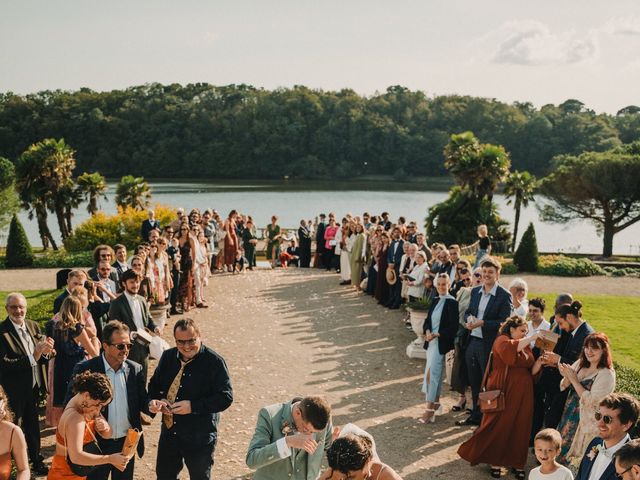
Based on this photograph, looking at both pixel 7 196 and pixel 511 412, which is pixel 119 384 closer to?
pixel 511 412

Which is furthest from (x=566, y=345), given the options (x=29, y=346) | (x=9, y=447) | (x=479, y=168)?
(x=479, y=168)

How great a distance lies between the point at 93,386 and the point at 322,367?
6.10 m

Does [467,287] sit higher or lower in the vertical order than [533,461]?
higher

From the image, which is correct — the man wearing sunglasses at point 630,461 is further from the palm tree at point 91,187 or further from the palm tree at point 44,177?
the palm tree at point 91,187

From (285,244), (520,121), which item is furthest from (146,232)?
(520,121)

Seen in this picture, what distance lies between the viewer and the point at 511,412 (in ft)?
20.8

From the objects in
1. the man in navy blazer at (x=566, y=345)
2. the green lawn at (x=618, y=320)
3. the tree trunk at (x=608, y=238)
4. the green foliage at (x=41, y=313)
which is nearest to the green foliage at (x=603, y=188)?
the tree trunk at (x=608, y=238)

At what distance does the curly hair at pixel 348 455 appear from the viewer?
10.4ft

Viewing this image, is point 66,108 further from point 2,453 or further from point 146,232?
point 2,453

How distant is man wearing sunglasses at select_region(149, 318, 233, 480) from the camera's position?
4.85m

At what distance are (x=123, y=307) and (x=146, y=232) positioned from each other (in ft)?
28.6

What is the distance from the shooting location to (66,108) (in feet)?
291

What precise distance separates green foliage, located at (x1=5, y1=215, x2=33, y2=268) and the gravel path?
503cm

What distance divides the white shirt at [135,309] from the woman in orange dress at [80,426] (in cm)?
319
